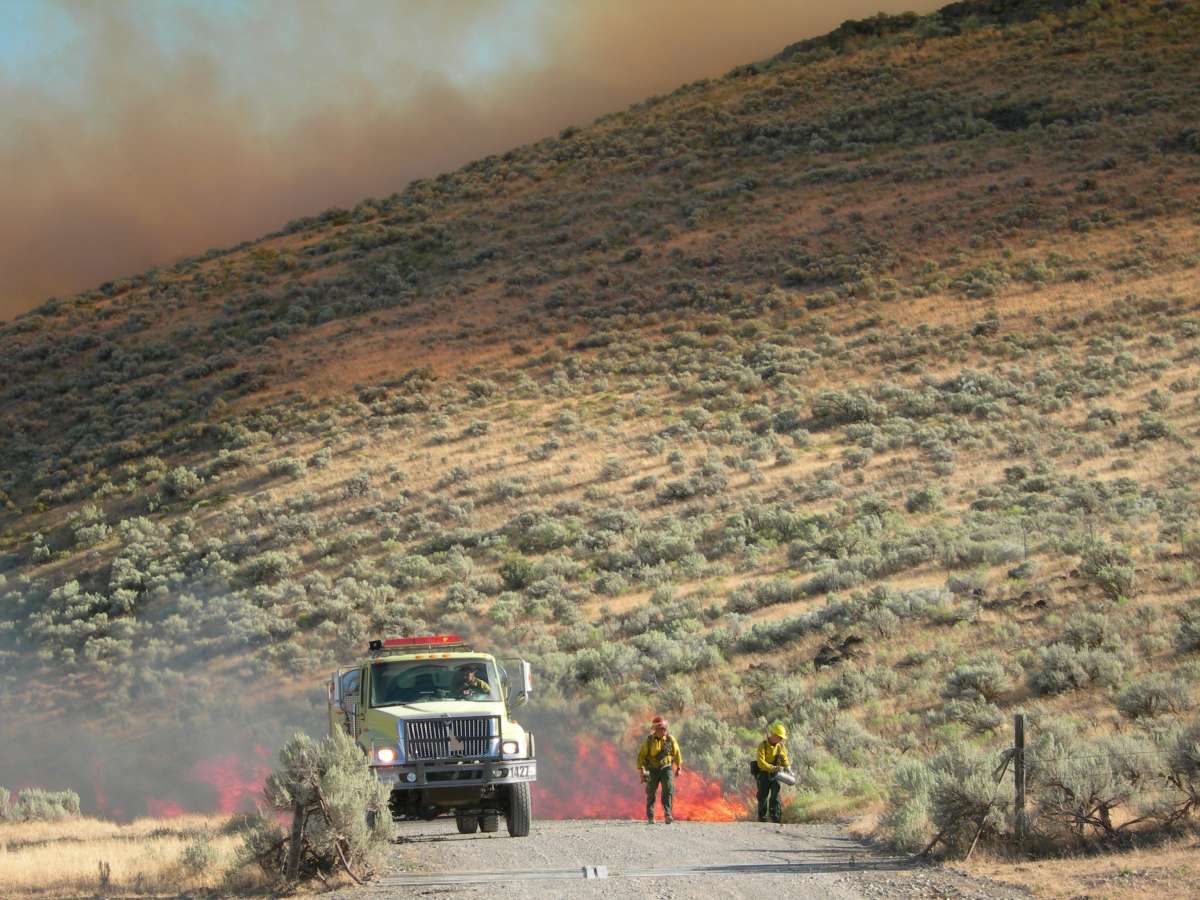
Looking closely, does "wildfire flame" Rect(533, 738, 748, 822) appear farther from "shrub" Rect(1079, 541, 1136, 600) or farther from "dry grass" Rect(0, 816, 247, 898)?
"shrub" Rect(1079, 541, 1136, 600)

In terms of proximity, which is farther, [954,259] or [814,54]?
[814,54]

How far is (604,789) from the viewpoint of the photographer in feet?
69.4

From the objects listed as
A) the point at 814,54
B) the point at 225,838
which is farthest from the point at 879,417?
the point at 814,54

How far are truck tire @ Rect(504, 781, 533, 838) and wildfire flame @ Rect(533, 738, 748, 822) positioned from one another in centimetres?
422

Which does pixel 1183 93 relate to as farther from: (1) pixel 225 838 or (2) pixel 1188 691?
(1) pixel 225 838

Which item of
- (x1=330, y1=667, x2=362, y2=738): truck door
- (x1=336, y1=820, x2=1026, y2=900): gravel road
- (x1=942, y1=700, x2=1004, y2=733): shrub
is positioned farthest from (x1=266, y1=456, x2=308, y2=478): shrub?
(x1=330, y1=667, x2=362, y2=738): truck door

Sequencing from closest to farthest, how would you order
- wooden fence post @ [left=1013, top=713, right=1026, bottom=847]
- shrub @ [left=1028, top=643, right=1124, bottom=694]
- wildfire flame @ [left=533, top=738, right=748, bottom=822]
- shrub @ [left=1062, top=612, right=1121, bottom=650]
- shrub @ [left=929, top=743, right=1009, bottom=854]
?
1. wooden fence post @ [left=1013, top=713, right=1026, bottom=847]
2. shrub @ [left=929, top=743, right=1009, bottom=854]
3. wildfire flame @ [left=533, top=738, right=748, bottom=822]
4. shrub @ [left=1028, top=643, right=1124, bottom=694]
5. shrub @ [left=1062, top=612, right=1121, bottom=650]

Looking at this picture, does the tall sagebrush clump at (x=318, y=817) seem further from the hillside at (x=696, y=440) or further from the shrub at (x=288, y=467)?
the shrub at (x=288, y=467)

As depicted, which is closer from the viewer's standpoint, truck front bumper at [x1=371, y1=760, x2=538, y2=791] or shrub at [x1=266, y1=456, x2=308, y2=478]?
truck front bumper at [x1=371, y1=760, x2=538, y2=791]

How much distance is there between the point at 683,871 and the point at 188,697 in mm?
21023

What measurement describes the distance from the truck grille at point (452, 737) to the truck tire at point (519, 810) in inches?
26.2

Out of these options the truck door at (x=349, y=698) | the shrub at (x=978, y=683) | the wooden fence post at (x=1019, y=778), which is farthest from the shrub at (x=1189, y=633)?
the truck door at (x=349, y=698)

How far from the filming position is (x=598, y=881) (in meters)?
11.1

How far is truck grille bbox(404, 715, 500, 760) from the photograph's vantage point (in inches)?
541
